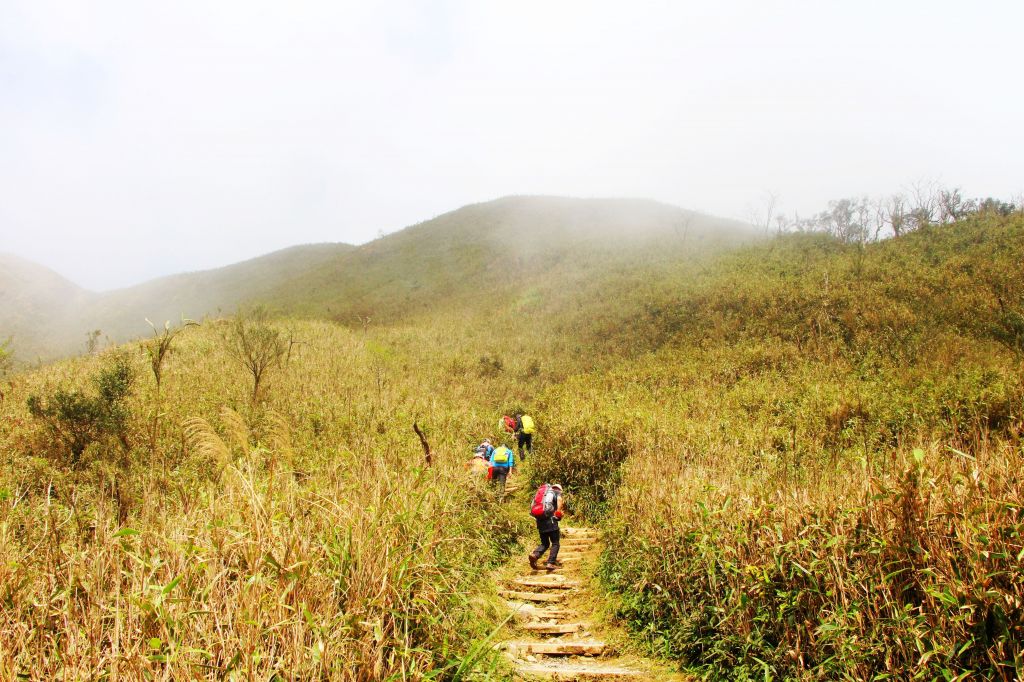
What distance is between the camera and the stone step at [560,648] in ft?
17.7

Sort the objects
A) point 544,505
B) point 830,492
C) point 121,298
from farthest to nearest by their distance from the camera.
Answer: point 121,298, point 544,505, point 830,492

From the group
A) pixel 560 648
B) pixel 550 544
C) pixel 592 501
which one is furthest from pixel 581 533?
pixel 560 648

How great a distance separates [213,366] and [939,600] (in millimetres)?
21465

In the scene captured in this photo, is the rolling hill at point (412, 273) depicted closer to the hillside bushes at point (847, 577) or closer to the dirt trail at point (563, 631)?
the dirt trail at point (563, 631)

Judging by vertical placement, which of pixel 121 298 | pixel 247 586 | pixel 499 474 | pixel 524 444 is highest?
pixel 121 298

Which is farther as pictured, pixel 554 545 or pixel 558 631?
pixel 554 545

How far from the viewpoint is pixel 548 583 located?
766 centimetres

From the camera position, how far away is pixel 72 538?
3506 mm

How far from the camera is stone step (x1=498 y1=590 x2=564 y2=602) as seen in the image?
270 inches

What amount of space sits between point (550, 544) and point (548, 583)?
91cm

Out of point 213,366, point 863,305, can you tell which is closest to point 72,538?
point 213,366

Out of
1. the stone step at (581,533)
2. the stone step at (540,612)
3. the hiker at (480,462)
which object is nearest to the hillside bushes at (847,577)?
the stone step at (540,612)

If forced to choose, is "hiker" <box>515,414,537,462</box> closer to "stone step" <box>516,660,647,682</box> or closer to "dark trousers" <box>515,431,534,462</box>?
"dark trousers" <box>515,431,534,462</box>

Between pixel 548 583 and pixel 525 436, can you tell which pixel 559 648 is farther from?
pixel 525 436
